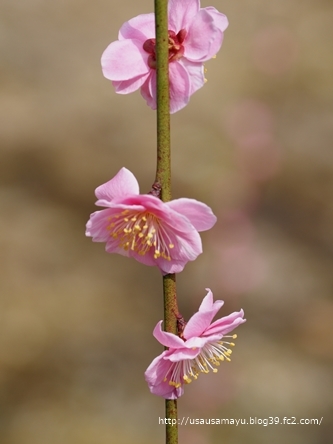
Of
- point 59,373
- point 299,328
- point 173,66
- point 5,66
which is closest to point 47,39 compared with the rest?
point 5,66

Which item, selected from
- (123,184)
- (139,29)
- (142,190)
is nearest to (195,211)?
(123,184)

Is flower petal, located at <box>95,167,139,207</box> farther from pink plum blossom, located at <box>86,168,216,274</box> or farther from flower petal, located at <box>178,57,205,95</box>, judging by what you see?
flower petal, located at <box>178,57,205,95</box>

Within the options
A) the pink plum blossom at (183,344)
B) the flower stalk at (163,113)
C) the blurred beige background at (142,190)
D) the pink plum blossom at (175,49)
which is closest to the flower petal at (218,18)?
the pink plum blossom at (175,49)

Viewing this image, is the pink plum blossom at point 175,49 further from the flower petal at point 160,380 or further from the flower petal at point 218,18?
the flower petal at point 160,380

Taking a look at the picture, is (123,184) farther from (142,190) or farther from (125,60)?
(142,190)

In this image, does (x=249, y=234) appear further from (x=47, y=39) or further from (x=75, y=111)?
(x=47, y=39)

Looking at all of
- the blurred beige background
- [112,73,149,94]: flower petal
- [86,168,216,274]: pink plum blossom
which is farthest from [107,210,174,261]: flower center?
the blurred beige background
